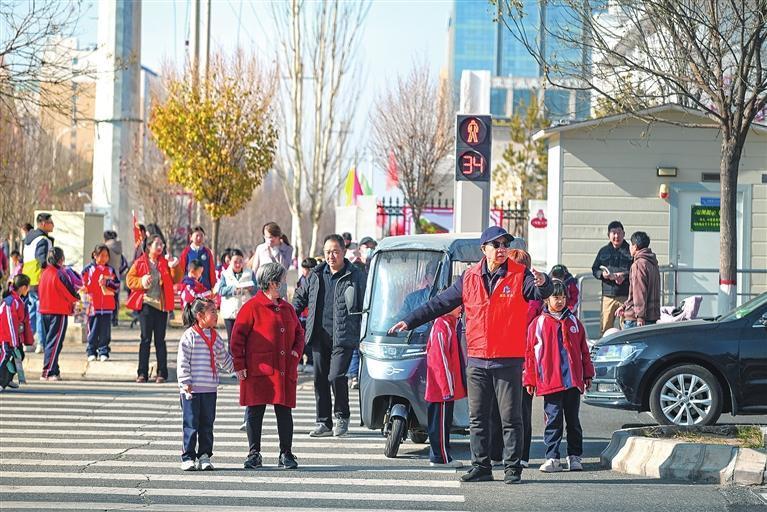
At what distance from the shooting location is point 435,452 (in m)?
10.6

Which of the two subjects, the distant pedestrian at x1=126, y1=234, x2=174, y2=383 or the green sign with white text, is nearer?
the distant pedestrian at x1=126, y1=234, x2=174, y2=383

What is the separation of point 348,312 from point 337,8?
26.3m

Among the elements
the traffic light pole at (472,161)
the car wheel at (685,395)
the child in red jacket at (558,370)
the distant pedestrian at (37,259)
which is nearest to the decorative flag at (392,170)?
the distant pedestrian at (37,259)

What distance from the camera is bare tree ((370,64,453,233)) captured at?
45938 millimetres

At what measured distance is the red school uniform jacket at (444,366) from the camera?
10539 mm

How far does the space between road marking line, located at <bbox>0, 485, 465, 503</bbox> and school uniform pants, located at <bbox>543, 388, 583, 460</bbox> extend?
1.63m

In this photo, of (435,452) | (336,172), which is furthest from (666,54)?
(336,172)

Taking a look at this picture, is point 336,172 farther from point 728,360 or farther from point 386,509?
point 386,509

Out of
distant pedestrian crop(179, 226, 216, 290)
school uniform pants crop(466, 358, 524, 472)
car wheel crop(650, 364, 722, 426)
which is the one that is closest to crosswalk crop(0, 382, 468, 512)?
school uniform pants crop(466, 358, 524, 472)

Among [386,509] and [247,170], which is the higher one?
[247,170]

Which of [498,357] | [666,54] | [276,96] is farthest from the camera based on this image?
[276,96]

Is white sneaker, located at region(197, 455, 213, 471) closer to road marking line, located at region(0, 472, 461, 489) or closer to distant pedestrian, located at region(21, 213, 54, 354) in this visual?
road marking line, located at region(0, 472, 461, 489)

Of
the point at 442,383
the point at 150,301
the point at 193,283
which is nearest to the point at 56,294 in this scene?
the point at 150,301

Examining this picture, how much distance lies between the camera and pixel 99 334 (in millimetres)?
19094
